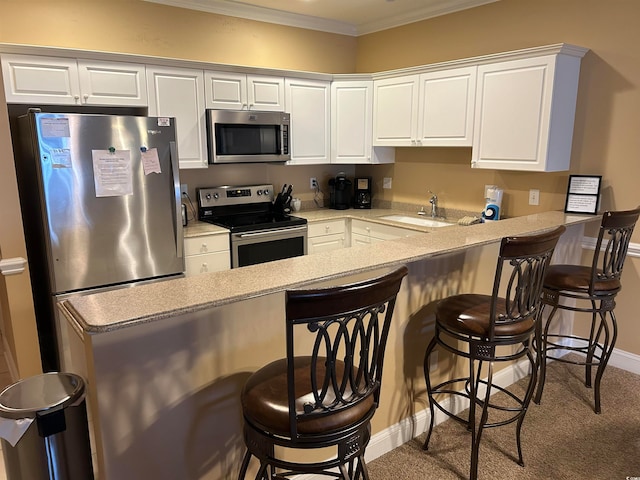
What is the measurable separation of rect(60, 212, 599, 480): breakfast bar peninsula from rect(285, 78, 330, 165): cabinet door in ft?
7.74

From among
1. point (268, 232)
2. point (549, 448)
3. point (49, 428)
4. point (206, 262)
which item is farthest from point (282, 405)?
point (268, 232)

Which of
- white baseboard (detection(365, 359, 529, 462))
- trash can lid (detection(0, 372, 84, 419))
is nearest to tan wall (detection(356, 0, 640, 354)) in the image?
white baseboard (detection(365, 359, 529, 462))

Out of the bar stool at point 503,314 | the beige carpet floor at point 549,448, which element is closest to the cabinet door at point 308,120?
the bar stool at point 503,314

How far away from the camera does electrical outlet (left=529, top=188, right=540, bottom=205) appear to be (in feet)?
11.7

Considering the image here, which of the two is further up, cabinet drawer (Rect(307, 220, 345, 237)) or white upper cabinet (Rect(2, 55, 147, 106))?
white upper cabinet (Rect(2, 55, 147, 106))

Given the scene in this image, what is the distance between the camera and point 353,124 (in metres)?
4.43

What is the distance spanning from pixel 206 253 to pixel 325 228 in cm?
121

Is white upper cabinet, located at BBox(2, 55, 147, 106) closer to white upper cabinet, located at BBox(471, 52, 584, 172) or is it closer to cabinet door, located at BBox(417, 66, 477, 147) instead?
cabinet door, located at BBox(417, 66, 477, 147)

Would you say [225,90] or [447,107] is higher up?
[225,90]

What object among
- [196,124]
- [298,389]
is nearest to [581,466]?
[298,389]

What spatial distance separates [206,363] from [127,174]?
177 centimetres

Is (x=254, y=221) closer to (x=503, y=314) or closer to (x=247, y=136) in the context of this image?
(x=247, y=136)

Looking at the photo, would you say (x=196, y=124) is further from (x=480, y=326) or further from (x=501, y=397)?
(x=501, y=397)

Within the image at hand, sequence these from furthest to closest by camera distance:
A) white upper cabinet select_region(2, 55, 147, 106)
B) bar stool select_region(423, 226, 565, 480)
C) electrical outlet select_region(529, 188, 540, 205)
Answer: electrical outlet select_region(529, 188, 540, 205)
white upper cabinet select_region(2, 55, 147, 106)
bar stool select_region(423, 226, 565, 480)
